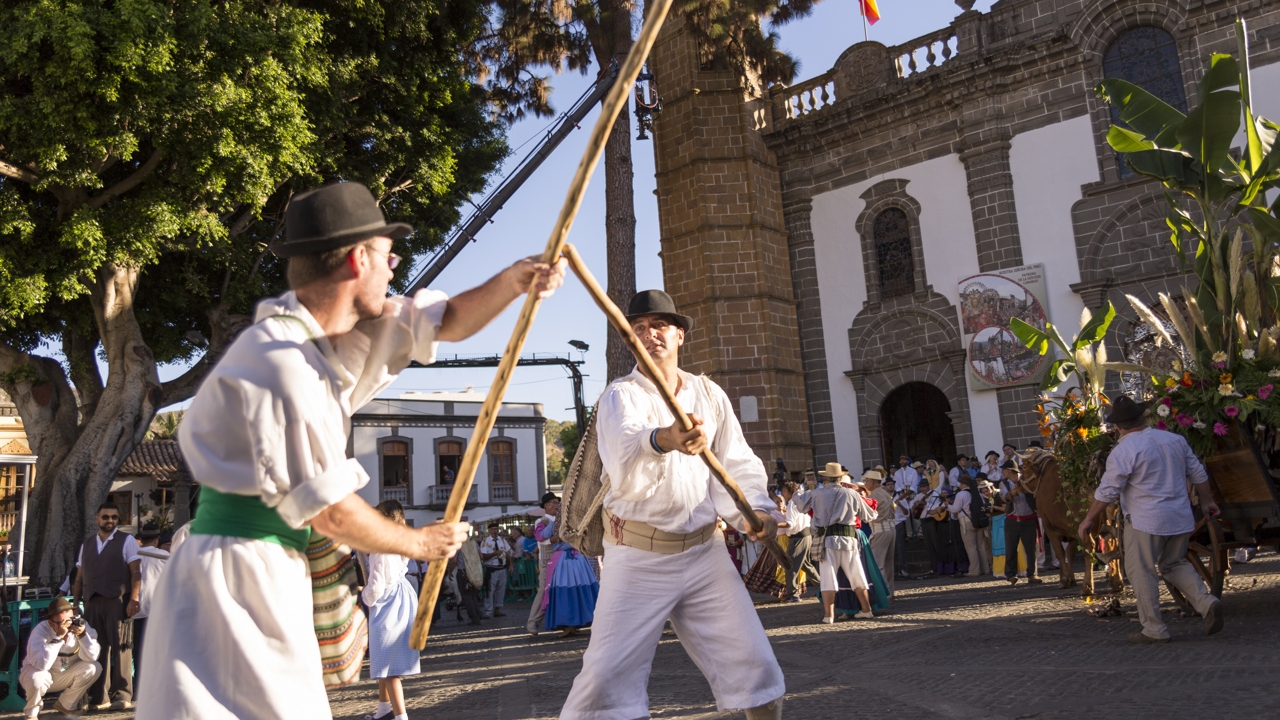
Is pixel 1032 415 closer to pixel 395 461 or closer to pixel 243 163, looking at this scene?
pixel 243 163

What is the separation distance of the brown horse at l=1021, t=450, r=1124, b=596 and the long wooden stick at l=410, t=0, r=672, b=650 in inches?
317

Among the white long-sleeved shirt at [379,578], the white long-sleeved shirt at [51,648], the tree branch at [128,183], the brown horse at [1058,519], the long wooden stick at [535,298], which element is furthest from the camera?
the tree branch at [128,183]

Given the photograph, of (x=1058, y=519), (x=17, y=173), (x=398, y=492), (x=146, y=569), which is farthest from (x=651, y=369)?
(x=398, y=492)

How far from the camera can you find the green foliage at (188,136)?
12.0 m

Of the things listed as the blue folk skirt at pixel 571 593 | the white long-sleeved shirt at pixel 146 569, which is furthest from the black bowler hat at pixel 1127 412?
the white long-sleeved shirt at pixel 146 569

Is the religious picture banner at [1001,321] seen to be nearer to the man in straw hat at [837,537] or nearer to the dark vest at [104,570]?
the man in straw hat at [837,537]

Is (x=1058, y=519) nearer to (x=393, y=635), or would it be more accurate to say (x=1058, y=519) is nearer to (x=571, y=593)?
(x=571, y=593)

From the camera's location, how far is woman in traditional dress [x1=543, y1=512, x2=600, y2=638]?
41.0ft

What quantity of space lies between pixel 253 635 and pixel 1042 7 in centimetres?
2285

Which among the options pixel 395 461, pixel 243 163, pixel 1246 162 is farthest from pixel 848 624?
pixel 395 461

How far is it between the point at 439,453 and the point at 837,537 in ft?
115

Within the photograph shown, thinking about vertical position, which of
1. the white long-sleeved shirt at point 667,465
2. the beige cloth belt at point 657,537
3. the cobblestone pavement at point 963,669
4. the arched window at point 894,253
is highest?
the arched window at point 894,253

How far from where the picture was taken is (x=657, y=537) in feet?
13.7

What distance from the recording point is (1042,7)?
2147 cm
